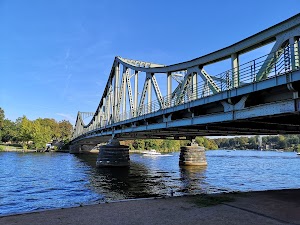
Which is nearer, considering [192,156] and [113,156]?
[113,156]

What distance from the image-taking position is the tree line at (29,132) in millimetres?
121425

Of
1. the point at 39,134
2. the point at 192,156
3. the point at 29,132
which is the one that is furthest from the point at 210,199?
the point at 29,132

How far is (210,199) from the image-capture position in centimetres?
1302

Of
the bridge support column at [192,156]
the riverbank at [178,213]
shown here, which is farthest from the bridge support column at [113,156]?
the riverbank at [178,213]

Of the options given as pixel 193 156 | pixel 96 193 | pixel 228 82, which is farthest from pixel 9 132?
pixel 228 82

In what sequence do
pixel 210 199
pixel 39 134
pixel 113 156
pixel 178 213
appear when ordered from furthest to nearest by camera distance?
pixel 39 134 → pixel 113 156 → pixel 210 199 → pixel 178 213

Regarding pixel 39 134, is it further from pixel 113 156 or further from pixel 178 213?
pixel 178 213

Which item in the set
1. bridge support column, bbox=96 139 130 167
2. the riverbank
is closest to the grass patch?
the riverbank

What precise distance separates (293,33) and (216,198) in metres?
8.00

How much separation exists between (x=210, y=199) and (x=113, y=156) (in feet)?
118

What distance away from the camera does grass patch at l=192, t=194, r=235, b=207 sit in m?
12.1

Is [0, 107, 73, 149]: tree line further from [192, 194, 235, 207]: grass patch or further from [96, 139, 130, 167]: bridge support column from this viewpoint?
[192, 194, 235, 207]: grass patch

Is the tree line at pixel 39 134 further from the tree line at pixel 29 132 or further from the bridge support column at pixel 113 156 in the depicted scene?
the bridge support column at pixel 113 156

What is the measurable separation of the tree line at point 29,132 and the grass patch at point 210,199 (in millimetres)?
116412
